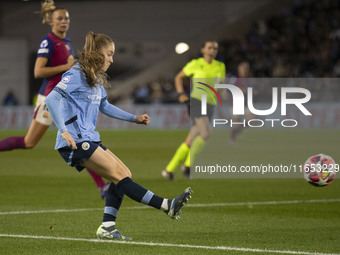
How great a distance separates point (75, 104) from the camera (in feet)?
23.4

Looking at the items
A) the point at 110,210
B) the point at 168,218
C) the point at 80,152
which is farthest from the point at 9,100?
the point at 80,152

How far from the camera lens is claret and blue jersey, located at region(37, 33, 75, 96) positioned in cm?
1072

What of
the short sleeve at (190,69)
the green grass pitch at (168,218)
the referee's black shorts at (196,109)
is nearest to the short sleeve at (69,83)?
the green grass pitch at (168,218)

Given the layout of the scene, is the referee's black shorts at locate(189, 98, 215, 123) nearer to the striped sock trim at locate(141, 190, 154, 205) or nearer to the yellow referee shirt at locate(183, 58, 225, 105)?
the yellow referee shirt at locate(183, 58, 225, 105)

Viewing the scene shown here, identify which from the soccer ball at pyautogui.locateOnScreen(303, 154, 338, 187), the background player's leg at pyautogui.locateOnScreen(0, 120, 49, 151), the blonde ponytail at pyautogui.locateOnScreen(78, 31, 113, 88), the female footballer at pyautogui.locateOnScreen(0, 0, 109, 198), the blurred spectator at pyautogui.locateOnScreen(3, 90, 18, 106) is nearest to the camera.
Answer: the blonde ponytail at pyautogui.locateOnScreen(78, 31, 113, 88)

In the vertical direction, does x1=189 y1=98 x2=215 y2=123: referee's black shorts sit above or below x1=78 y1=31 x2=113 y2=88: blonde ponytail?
below

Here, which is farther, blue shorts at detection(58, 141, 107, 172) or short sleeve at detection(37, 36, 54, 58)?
short sleeve at detection(37, 36, 54, 58)

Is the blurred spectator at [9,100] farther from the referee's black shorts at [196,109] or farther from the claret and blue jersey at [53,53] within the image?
the claret and blue jersey at [53,53]

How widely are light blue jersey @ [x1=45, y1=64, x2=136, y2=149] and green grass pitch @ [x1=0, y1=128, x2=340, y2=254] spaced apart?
0.98 m

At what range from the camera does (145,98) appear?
33.6 metres

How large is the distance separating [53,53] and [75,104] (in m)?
3.83

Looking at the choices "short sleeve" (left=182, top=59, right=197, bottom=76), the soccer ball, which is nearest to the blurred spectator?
"short sleeve" (left=182, top=59, right=197, bottom=76)

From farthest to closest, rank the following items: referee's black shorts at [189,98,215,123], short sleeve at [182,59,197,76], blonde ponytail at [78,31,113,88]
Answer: short sleeve at [182,59,197,76] → referee's black shorts at [189,98,215,123] → blonde ponytail at [78,31,113,88]

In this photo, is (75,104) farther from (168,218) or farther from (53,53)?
(53,53)
